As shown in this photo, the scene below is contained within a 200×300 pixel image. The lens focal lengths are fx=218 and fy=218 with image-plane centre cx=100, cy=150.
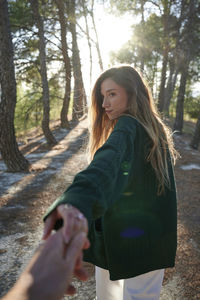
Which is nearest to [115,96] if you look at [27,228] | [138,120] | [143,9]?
[138,120]

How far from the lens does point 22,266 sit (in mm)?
2742

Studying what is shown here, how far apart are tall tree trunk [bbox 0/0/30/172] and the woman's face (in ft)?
16.5

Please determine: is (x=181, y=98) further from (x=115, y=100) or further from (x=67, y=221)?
(x=67, y=221)

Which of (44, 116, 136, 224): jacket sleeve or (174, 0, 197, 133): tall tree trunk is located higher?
(174, 0, 197, 133): tall tree trunk

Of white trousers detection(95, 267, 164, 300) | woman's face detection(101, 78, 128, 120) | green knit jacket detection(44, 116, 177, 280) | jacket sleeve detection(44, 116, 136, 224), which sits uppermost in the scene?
woman's face detection(101, 78, 128, 120)

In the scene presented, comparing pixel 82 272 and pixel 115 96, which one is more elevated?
pixel 115 96

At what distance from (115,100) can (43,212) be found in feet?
10.5

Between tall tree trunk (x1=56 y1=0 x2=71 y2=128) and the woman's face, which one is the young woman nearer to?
the woman's face

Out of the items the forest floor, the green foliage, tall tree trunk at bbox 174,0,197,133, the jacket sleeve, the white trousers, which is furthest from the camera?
tall tree trunk at bbox 174,0,197,133

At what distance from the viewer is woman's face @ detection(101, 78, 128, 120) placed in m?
1.62

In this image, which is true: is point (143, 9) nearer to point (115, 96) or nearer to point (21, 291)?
point (115, 96)

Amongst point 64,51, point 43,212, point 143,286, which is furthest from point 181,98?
point 143,286

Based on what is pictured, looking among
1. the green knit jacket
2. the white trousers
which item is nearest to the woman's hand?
the green knit jacket

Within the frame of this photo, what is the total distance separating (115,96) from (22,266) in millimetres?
2425
